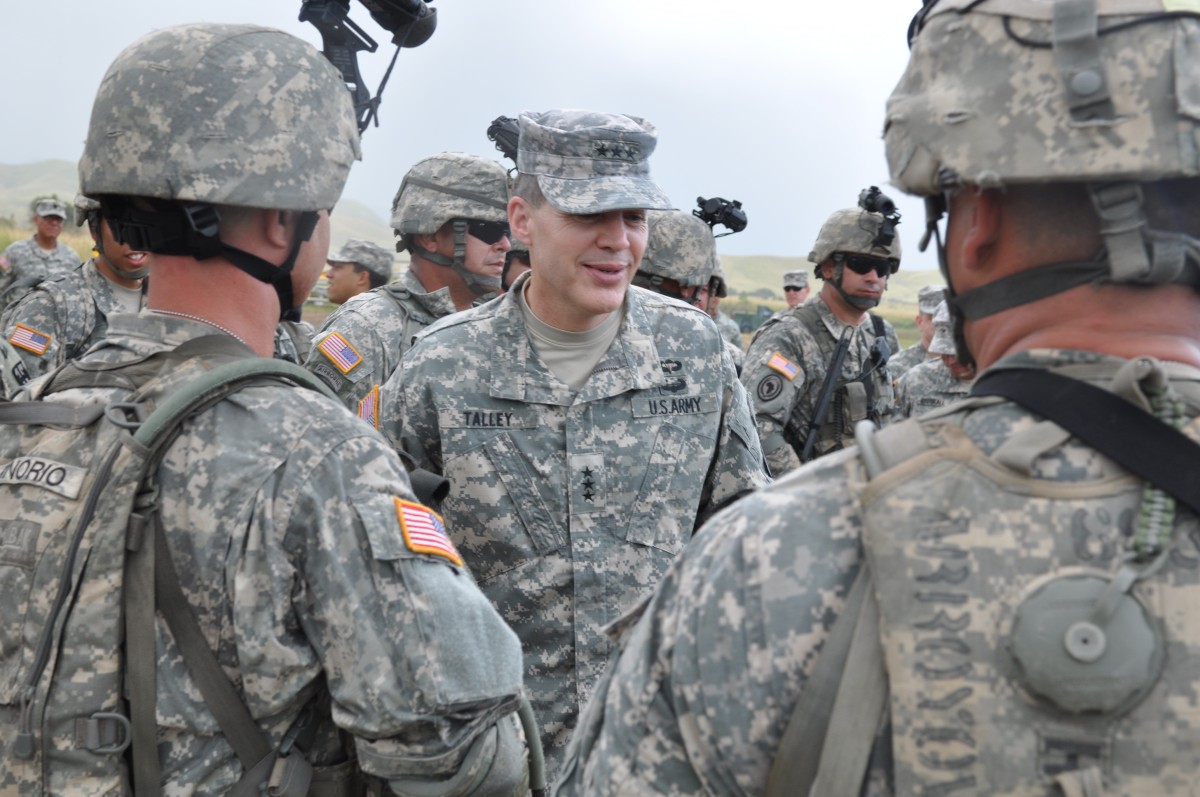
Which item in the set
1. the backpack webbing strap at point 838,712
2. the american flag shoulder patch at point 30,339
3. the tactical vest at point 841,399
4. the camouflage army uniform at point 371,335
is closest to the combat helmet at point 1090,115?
the backpack webbing strap at point 838,712

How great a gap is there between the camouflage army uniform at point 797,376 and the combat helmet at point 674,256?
87 cm

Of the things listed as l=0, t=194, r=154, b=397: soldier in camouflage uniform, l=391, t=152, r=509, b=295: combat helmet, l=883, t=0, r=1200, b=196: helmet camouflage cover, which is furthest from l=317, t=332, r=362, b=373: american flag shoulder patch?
l=883, t=0, r=1200, b=196: helmet camouflage cover

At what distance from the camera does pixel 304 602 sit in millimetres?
2076

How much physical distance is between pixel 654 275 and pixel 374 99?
3.27m

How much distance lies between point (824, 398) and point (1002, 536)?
621 cm

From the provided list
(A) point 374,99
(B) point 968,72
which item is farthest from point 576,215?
(B) point 968,72

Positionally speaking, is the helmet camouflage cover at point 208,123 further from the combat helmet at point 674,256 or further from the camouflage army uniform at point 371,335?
the combat helmet at point 674,256

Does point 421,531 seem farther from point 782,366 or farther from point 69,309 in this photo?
point 69,309

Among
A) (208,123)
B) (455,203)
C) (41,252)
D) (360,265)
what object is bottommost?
(41,252)

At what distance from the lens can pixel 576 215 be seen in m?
3.54

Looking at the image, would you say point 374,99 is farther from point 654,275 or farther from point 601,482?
point 654,275

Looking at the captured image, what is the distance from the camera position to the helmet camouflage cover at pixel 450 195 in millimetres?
6273

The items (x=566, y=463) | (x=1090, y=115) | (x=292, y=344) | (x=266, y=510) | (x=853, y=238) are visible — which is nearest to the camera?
(x=1090, y=115)

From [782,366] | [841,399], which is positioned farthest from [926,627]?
[841,399]
